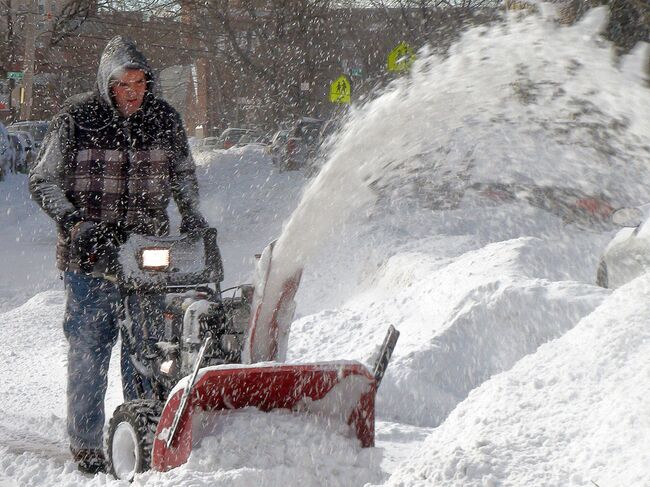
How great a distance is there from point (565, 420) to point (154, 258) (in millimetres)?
1746

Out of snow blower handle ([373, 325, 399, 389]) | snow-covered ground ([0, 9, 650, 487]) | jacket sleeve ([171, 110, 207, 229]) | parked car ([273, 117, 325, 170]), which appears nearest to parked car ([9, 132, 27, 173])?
parked car ([273, 117, 325, 170])

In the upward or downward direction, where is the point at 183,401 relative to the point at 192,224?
downward

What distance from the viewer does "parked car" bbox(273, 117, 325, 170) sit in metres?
24.0

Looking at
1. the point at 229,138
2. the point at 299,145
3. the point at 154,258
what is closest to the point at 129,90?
the point at 154,258

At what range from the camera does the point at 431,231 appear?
37.8ft

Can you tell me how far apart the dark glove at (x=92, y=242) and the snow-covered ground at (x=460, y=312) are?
0.73m

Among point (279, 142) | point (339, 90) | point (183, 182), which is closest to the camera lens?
point (183, 182)

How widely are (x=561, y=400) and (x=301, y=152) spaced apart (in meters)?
21.1

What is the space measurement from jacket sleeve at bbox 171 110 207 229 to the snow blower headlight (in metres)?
0.46

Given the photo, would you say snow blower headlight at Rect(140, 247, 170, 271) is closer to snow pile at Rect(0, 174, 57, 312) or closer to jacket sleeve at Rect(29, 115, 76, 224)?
jacket sleeve at Rect(29, 115, 76, 224)

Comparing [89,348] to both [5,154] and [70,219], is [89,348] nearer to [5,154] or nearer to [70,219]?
[70,219]

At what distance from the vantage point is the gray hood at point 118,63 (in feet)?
13.3

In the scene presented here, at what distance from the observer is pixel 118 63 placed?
4.05 m

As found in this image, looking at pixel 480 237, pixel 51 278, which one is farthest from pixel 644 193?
pixel 51 278
